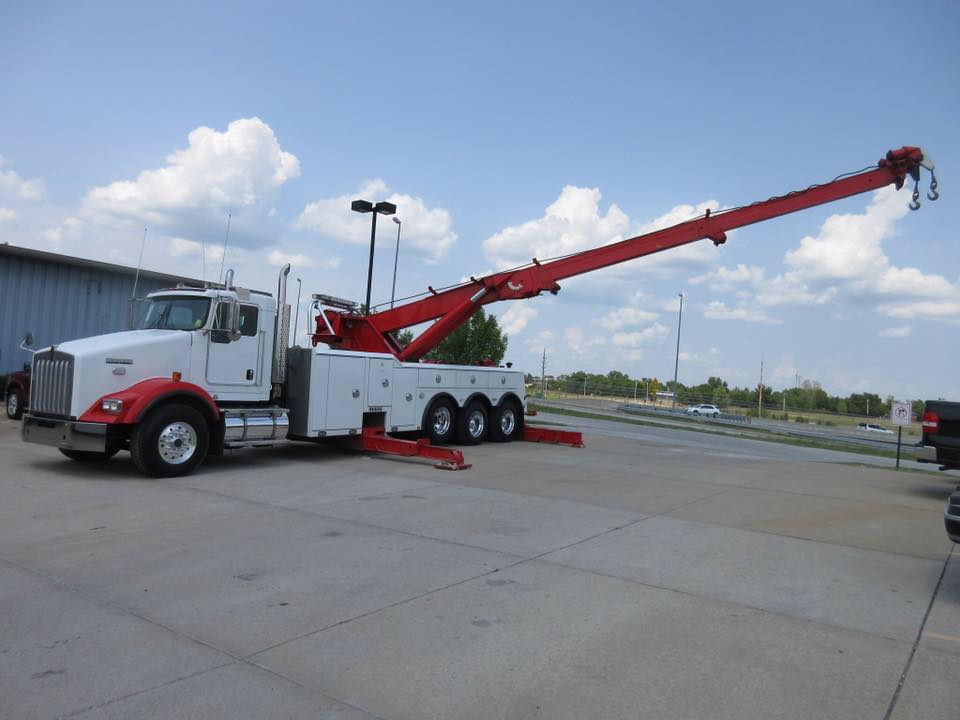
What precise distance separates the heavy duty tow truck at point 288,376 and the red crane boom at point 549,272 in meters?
0.02

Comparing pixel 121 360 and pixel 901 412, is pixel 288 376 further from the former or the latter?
pixel 901 412

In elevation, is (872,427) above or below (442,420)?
below

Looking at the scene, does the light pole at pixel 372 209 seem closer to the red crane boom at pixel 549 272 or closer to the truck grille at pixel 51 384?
the red crane boom at pixel 549 272

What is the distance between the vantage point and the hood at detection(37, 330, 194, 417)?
9859mm

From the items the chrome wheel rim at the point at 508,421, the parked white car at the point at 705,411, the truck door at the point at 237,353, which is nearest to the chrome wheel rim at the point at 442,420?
the chrome wheel rim at the point at 508,421

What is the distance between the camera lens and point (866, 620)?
206 inches

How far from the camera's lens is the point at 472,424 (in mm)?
16641

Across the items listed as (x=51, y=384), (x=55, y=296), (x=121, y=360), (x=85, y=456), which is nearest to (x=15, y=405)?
(x=55, y=296)

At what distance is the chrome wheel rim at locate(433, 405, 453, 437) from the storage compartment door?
8.34ft

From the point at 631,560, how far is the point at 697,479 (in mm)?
6152

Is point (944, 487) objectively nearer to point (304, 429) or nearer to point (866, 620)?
point (866, 620)

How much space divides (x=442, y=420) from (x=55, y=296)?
46.0 ft

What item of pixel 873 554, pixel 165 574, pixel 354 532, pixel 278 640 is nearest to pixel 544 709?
pixel 278 640

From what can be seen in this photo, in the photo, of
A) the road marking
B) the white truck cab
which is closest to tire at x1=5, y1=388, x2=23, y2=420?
the white truck cab
